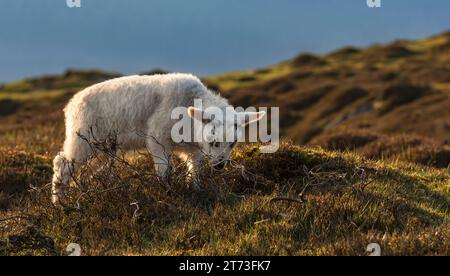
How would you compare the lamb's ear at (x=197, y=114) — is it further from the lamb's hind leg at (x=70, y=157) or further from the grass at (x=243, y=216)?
the lamb's hind leg at (x=70, y=157)

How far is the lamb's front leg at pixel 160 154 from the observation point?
959cm

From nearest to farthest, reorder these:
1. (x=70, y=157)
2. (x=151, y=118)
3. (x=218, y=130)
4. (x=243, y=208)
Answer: (x=243, y=208)
(x=218, y=130)
(x=151, y=118)
(x=70, y=157)

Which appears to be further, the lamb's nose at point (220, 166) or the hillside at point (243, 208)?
the lamb's nose at point (220, 166)

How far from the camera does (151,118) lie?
10195 mm

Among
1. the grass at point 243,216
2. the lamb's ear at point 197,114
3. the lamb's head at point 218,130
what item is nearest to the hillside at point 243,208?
the grass at point 243,216

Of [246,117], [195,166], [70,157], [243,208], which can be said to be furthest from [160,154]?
[243,208]

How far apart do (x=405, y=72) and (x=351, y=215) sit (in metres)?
48.8

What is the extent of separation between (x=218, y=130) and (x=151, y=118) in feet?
3.97

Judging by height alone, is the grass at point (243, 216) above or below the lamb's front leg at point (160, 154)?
below

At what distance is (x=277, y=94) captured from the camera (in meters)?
50.2

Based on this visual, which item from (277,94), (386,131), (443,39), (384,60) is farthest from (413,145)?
(443,39)

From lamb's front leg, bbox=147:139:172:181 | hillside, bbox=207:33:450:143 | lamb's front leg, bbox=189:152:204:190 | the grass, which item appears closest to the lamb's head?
lamb's front leg, bbox=189:152:204:190

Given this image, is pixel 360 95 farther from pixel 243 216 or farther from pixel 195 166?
pixel 243 216
